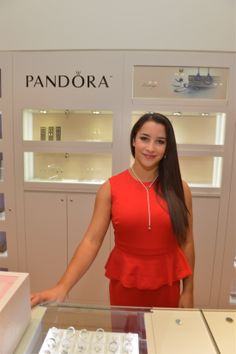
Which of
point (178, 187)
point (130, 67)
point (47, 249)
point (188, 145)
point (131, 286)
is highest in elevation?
point (130, 67)

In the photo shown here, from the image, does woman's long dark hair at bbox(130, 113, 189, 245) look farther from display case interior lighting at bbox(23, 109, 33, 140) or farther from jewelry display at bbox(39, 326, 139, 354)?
display case interior lighting at bbox(23, 109, 33, 140)

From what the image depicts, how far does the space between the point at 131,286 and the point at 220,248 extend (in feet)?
4.49

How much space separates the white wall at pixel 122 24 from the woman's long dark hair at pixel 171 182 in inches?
46.1

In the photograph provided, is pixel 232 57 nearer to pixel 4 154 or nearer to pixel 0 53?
pixel 0 53

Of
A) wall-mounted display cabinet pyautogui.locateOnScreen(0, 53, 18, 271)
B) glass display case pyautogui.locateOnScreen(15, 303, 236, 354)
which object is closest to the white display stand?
A: glass display case pyautogui.locateOnScreen(15, 303, 236, 354)

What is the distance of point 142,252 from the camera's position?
1101 millimetres

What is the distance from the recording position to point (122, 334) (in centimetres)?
77

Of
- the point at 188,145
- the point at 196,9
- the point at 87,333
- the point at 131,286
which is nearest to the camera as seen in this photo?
the point at 87,333

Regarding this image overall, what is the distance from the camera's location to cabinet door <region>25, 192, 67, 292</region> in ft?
7.41

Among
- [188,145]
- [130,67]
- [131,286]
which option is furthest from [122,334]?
[130,67]

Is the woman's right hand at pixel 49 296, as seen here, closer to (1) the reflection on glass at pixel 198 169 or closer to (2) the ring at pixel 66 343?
(2) the ring at pixel 66 343

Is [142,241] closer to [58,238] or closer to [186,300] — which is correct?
[186,300]

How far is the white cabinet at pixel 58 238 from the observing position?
225 cm

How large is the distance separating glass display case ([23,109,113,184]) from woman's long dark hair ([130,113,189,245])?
1149 millimetres
